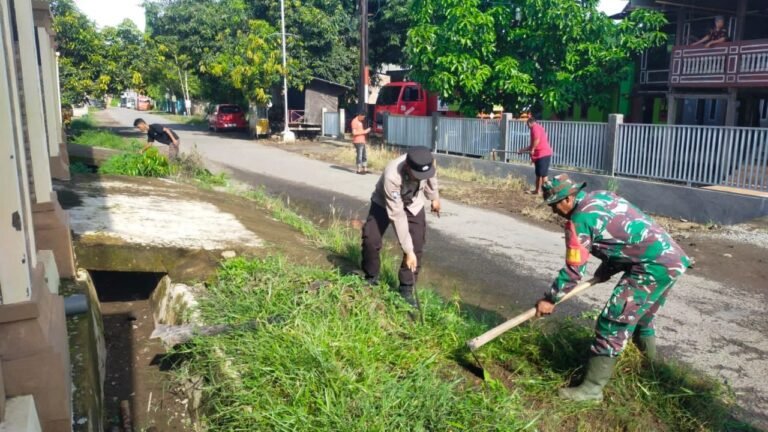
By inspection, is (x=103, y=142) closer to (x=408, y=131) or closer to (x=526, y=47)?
(x=408, y=131)

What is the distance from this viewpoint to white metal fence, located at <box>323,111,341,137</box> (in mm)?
27094

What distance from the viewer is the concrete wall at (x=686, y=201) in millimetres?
9000

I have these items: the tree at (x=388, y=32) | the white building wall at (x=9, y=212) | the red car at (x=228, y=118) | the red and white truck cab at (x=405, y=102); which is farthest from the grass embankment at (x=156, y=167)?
the red car at (x=228, y=118)

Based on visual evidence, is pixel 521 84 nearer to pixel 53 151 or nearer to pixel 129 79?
pixel 53 151

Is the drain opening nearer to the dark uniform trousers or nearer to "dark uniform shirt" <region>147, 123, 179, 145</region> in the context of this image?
the dark uniform trousers

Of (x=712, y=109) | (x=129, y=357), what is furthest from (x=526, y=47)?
(x=129, y=357)

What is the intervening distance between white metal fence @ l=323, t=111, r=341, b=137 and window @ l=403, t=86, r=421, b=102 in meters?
4.56

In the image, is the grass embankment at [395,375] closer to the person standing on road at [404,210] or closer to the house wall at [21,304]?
the person standing on road at [404,210]

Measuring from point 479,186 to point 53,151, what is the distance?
28.4 ft

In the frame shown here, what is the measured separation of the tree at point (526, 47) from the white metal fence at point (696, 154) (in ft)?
15.0

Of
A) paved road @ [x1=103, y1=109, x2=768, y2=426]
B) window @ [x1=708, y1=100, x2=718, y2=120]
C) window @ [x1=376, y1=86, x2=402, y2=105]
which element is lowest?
paved road @ [x1=103, y1=109, x2=768, y2=426]

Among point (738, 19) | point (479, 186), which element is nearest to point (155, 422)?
point (479, 186)

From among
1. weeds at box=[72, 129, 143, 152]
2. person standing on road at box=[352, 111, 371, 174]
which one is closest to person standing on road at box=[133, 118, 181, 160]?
person standing on road at box=[352, 111, 371, 174]

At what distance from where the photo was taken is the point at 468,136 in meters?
16.0
